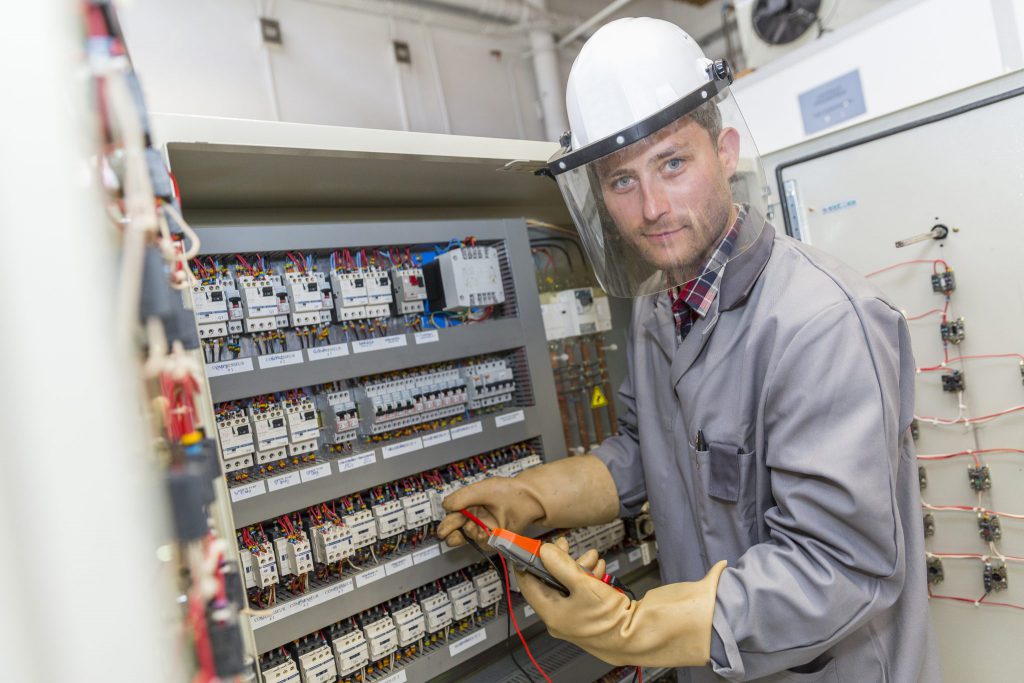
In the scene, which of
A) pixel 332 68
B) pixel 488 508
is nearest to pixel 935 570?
pixel 488 508

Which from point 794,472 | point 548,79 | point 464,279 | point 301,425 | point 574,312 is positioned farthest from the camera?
point 548,79

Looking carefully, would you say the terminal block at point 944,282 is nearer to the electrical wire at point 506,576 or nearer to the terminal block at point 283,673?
the electrical wire at point 506,576

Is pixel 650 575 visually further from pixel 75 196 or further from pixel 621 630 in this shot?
pixel 75 196

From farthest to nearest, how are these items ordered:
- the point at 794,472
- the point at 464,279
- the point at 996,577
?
1. the point at 996,577
2. the point at 464,279
3. the point at 794,472

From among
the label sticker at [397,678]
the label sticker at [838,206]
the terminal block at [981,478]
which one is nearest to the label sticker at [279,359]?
the label sticker at [397,678]

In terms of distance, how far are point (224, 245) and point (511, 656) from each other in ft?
4.10

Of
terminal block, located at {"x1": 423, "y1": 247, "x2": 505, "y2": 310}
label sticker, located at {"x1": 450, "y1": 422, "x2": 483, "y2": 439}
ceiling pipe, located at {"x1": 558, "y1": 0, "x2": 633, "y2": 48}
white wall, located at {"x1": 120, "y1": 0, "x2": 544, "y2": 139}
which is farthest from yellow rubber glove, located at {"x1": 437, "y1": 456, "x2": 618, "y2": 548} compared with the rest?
ceiling pipe, located at {"x1": 558, "y1": 0, "x2": 633, "y2": 48}

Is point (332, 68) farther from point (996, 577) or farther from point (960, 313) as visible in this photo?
point (996, 577)

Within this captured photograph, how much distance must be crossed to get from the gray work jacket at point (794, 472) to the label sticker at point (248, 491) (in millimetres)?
819

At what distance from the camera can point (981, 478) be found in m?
1.77

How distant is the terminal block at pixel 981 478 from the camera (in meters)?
1.77

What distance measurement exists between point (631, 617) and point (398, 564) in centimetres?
57

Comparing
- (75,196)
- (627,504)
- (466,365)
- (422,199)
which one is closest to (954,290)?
(627,504)

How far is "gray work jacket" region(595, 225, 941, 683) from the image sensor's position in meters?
0.94
